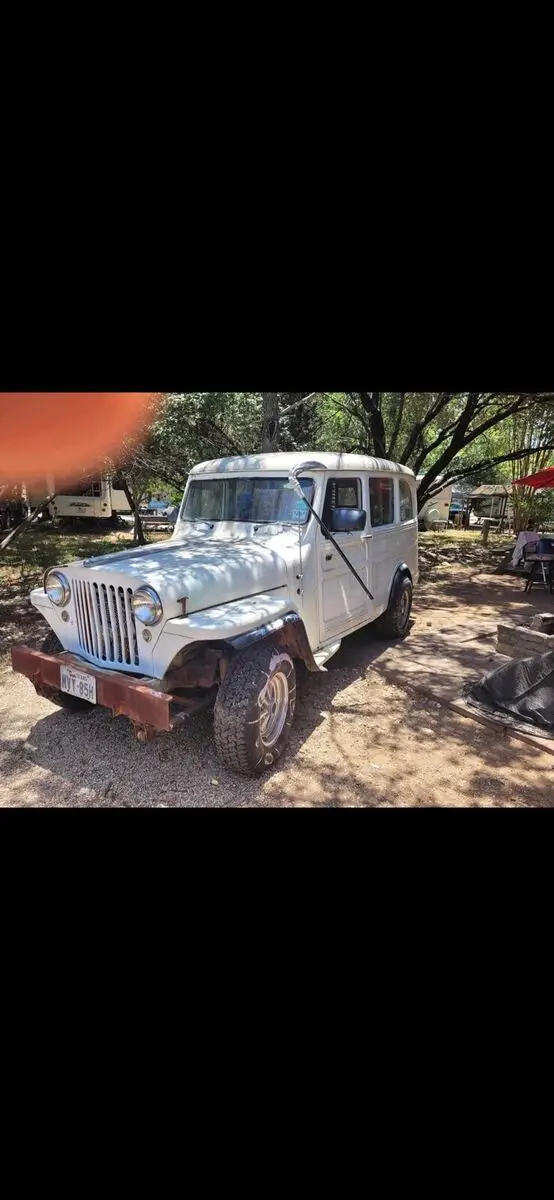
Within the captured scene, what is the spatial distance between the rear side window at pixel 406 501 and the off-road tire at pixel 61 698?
396 centimetres

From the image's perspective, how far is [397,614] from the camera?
620 centimetres

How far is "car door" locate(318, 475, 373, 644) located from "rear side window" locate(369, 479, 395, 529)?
22cm

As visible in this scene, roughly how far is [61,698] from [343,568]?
8.09 feet

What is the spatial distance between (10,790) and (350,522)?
9.29 ft

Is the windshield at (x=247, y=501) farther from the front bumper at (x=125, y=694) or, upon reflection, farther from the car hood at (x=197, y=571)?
the front bumper at (x=125, y=694)

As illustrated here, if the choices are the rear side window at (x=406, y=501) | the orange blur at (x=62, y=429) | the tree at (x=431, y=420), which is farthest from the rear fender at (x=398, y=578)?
the tree at (x=431, y=420)

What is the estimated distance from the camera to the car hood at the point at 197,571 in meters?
3.20

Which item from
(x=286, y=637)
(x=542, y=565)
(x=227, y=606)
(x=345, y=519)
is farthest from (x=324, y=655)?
(x=542, y=565)

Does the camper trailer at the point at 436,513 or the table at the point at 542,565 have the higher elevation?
the camper trailer at the point at 436,513

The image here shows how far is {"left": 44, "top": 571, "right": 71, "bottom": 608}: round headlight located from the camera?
143 inches

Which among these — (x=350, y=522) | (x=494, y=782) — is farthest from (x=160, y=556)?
(x=494, y=782)

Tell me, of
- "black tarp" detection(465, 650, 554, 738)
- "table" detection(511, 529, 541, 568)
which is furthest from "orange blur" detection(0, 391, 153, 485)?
"table" detection(511, 529, 541, 568)

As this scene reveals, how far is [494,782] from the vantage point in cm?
339

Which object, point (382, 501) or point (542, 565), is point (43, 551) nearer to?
point (382, 501)
